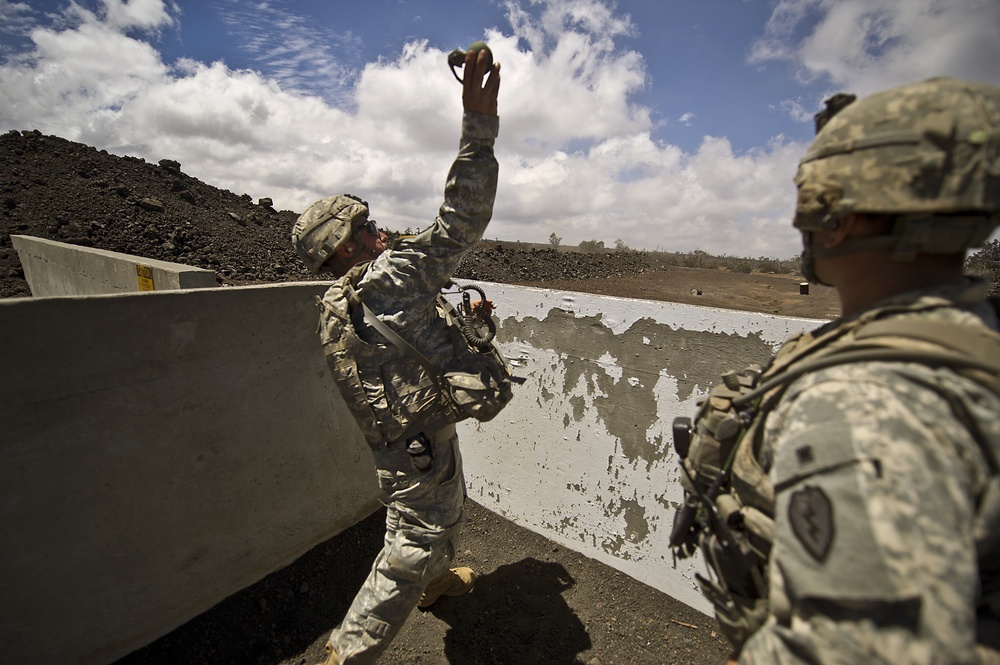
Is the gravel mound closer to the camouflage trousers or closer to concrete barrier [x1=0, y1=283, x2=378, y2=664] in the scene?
concrete barrier [x1=0, y1=283, x2=378, y2=664]

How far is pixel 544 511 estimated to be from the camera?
3.27 meters

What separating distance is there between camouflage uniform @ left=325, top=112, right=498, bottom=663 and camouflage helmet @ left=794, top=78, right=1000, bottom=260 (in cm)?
123

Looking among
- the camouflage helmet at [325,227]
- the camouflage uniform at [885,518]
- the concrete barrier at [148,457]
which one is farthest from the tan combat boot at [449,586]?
the camouflage uniform at [885,518]

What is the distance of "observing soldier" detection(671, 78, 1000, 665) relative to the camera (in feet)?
2.39

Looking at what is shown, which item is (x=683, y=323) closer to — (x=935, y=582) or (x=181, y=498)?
(x=935, y=582)

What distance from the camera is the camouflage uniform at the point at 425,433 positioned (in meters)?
1.94

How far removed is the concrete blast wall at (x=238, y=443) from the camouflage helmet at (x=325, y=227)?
510 millimetres

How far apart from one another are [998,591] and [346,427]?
3.05 m

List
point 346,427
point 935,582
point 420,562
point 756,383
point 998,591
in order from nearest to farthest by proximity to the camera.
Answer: point 935,582, point 998,591, point 756,383, point 420,562, point 346,427

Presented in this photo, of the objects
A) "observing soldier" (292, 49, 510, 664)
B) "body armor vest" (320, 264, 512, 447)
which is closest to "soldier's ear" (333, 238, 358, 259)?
"observing soldier" (292, 49, 510, 664)

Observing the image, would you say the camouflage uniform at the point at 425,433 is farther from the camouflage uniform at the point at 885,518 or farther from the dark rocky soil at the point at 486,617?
the camouflage uniform at the point at 885,518

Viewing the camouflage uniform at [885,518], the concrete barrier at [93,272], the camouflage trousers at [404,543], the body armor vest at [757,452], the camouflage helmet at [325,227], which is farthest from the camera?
the concrete barrier at [93,272]

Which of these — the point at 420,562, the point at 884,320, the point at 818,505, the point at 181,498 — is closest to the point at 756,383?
the point at 884,320

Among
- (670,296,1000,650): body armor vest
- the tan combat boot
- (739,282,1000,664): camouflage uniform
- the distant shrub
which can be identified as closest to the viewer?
(739,282,1000,664): camouflage uniform
